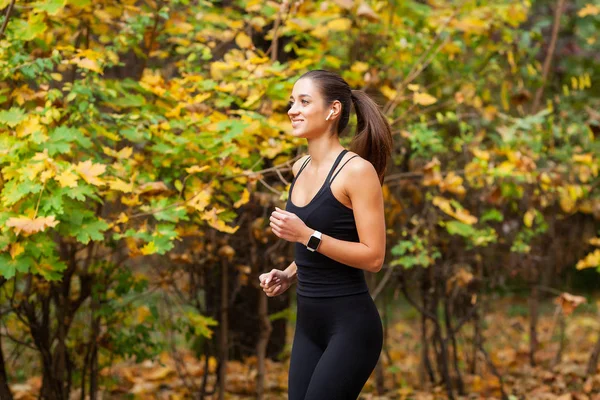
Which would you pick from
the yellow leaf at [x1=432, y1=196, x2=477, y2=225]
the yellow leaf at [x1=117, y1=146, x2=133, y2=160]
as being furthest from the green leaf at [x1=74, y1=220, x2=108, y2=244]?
the yellow leaf at [x1=432, y1=196, x2=477, y2=225]

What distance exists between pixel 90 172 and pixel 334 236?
1222mm

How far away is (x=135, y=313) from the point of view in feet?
17.7

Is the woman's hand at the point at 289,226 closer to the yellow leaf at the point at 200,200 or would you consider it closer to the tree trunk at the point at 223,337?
the yellow leaf at the point at 200,200

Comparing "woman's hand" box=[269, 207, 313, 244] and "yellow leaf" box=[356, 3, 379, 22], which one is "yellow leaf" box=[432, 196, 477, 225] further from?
"woman's hand" box=[269, 207, 313, 244]

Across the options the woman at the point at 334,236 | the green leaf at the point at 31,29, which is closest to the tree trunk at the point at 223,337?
the green leaf at the point at 31,29

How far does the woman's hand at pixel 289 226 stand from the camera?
2658 mm

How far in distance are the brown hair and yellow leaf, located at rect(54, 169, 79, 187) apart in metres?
1.09

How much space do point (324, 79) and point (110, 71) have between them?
3356mm

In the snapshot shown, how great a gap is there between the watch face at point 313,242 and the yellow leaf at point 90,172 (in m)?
1.14

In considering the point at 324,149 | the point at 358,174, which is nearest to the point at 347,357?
the point at 358,174

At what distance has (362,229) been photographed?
275cm

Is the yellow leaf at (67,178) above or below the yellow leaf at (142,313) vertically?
above

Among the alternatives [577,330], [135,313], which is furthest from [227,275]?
[577,330]

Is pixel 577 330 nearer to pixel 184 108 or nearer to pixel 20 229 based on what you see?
pixel 184 108
